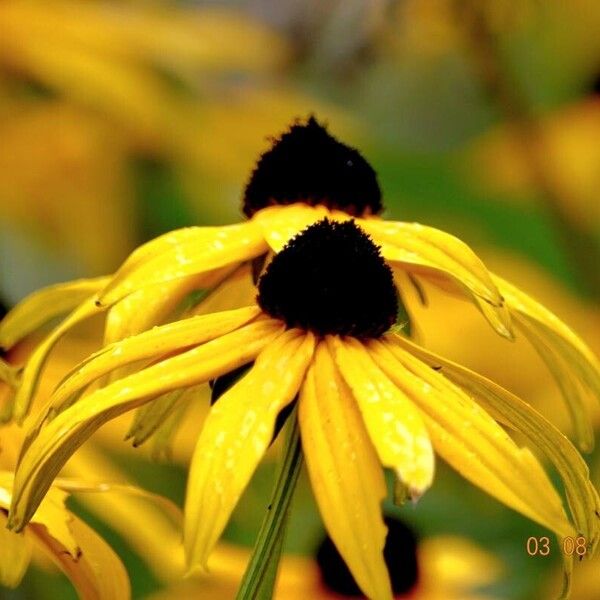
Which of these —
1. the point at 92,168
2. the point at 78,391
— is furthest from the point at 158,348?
the point at 92,168

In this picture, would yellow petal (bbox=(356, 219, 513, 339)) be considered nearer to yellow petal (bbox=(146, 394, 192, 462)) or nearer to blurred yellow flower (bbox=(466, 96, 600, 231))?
yellow petal (bbox=(146, 394, 192, 462))

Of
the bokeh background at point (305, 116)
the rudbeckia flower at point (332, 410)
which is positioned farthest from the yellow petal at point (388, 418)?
the bokeh background at point (305, 116)

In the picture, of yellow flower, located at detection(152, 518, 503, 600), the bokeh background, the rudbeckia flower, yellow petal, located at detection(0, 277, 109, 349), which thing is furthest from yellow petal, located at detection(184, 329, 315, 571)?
the bokeh background

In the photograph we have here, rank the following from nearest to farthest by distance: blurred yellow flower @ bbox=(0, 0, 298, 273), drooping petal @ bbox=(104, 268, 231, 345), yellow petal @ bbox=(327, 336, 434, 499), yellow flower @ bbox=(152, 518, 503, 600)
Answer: yellow petal @ bbox=(327, 336, 434, 499)
drooping petal @ bbox=(104, 268, 231, 345)
yellow flower @ bbox=(152, 518, 503, 600)
blurred yellow flower @ bbox=(0, 0, 298, 273)

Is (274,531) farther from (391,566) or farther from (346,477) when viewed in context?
(391,566)

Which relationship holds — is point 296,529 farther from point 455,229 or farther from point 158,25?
point 158,25

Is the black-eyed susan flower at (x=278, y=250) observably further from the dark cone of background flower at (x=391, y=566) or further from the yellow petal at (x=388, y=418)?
the dark cone of background flower at (x=391, y=566)

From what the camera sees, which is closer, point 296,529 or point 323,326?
point 323,326
